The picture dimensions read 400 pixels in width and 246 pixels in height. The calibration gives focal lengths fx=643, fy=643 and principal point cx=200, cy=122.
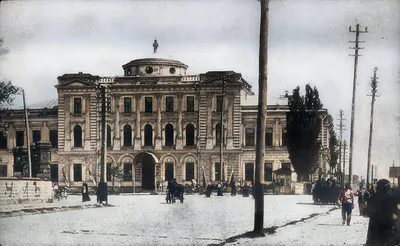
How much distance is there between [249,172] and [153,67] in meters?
7.03

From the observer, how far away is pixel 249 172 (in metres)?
22.0

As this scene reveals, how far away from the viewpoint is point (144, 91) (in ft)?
58.0

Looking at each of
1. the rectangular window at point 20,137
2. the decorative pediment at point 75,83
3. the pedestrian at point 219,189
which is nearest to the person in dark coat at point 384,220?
the decorative pediment at point 75,83

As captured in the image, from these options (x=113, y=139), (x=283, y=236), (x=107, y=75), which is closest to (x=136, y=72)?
(x=107, y=75)

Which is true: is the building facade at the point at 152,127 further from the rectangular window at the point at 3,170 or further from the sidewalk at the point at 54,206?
the sidewalk at the point at 54,206

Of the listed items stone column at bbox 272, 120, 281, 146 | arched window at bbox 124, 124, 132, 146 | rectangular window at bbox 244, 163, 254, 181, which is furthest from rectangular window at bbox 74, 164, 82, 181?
A: stone column at bbox 272, 120, 281, 146

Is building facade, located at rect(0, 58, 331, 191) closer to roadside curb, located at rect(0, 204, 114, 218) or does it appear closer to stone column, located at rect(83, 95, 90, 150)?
stone column, located at rect(83, 95, 90, 150)

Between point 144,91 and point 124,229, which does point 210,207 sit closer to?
point 144,91

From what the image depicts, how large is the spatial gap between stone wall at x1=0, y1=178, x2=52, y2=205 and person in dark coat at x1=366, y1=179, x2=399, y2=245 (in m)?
8.93

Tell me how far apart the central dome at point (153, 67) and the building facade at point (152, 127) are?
0.03 m

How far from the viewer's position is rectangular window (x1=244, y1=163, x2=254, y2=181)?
1934 cm

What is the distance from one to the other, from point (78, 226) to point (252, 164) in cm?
790

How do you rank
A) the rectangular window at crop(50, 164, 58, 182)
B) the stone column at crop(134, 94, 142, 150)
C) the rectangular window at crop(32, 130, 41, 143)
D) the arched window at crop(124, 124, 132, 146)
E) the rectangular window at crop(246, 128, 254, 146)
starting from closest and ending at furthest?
the rectangular window at crop(32, 130, 41, 143), the rectangular window at crop(50, 164, 58, 182), the arched window at crop(124, 124, 132, 146), the stone column at crop(134, 94, 142, 150), the rectangular window at crop(246, 128, 254, 146)

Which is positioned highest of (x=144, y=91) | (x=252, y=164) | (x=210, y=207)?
(x=144, y=91)
